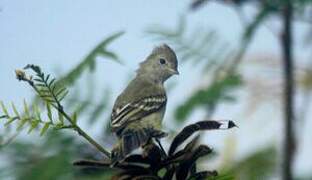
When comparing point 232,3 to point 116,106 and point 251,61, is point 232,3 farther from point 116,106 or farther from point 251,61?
point 116,106

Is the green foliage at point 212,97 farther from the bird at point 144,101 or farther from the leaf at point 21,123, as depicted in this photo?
the leaf at point 21,123

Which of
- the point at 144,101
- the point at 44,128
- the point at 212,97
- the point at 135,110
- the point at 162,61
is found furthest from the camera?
the point at 212,97

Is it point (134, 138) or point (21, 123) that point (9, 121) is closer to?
point (21, 123)

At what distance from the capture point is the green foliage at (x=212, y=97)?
287 centimetres

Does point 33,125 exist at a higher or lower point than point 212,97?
lower

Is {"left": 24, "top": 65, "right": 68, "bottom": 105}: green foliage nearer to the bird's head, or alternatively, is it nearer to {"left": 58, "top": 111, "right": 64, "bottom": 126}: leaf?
{"left": 58, "top": 111, "right": 64, "bottom": 126}: leaf

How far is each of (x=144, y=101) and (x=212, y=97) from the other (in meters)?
0.62

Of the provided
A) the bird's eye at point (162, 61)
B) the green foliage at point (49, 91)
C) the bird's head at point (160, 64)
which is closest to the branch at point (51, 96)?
the green foliage at point (49, 91)

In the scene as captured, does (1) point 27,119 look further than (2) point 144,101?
No

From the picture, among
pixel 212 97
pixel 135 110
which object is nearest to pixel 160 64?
pixel 135 110

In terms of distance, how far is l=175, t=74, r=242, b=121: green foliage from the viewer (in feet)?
9.41

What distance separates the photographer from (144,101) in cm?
234

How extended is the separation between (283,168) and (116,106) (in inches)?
48.0

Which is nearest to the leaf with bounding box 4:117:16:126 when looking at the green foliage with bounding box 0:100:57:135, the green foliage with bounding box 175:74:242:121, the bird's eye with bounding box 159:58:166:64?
the green foliage with bounding box 0:100:57:135
